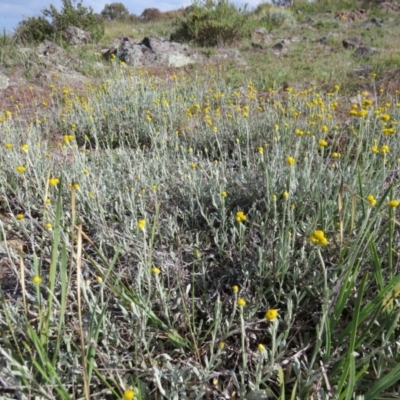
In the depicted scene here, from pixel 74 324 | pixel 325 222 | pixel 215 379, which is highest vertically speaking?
pixel 325 222

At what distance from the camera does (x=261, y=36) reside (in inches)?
463

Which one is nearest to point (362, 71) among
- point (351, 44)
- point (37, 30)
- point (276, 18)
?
point (351, 44)

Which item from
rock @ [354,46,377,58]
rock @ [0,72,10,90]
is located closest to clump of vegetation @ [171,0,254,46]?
rock @ [354,46,377,58]

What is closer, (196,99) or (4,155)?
(4,155)

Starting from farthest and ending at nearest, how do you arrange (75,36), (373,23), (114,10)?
(114,10), (373,23), (75,36)

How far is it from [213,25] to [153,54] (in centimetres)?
300

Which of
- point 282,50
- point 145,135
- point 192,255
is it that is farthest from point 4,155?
point 282,50

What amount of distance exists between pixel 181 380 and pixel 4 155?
2.58 meters

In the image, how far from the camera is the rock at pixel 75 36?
10.4m

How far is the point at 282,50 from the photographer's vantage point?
31.6 ft

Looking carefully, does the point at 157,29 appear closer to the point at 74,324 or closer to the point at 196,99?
the point at 196,99

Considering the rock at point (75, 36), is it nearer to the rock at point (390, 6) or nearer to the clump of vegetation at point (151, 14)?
the rock at point (390, 6)

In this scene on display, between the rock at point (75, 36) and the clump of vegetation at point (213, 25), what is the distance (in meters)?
2.85

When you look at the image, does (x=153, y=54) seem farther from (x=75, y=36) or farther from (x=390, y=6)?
(x=390, y=6)
